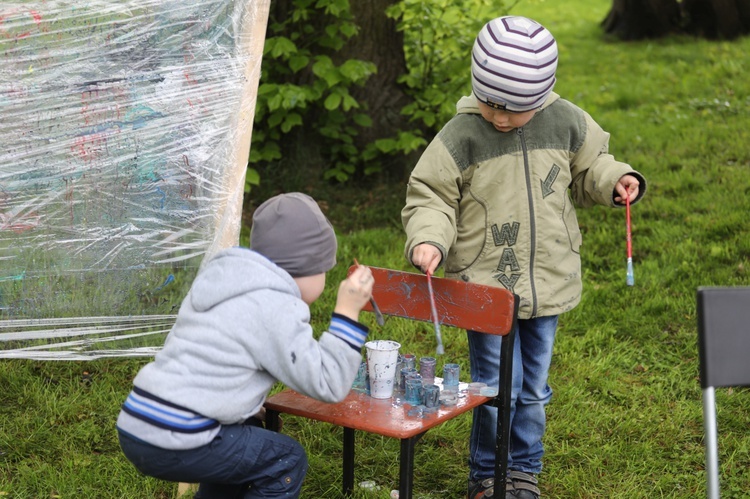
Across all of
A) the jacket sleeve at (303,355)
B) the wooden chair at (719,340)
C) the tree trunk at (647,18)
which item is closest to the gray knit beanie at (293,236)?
the jacket sleeve at (303,355)

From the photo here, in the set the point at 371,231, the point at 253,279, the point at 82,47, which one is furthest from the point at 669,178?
the point at 253,279

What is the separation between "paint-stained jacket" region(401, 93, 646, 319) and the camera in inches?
109

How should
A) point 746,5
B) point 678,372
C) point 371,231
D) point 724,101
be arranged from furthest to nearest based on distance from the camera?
point 746,5 < point 724,101 < point 371,231 < point 678,372

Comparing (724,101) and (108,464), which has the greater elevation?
A: (724,101)

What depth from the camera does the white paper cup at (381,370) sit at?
8.63 ft

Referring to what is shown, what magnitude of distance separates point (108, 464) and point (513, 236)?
1579 mm

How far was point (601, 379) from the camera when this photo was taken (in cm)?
381

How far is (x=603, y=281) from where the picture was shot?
4.70m

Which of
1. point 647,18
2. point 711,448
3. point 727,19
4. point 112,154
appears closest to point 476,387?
point 711,448

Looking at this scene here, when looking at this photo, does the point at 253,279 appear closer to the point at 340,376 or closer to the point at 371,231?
the point at 340,376

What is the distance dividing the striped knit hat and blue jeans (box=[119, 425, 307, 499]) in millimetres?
1077

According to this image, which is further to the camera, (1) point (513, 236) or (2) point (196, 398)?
(1) point (513, 236)

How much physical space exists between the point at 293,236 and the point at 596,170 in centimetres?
103

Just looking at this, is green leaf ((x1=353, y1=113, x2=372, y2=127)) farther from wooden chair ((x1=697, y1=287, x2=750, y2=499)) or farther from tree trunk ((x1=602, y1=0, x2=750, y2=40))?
tree trunk ((x1=602, y1=0, x2=750, y2=40))
